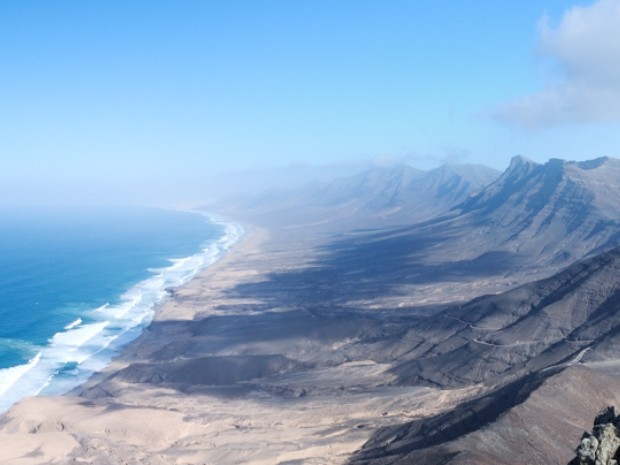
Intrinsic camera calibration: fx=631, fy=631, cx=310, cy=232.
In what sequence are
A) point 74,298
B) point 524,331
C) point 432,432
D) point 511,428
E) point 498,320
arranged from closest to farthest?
point 511,428 → point 432,432 → point 524,331 → point 498,320 → point 74,298

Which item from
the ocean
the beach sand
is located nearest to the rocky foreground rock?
the beach sand

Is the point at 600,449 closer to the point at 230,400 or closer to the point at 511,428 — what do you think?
the point at 511,428

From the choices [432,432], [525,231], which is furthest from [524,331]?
[525,231]

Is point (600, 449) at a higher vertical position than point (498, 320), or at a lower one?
higher

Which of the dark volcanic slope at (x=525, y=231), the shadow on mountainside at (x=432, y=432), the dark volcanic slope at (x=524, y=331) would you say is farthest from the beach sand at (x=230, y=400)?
the dark volcanic slope at (x=525, y=231)

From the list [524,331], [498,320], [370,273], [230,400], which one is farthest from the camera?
[370,273]

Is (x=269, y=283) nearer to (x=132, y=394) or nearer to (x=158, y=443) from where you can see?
(x=132, y=394)

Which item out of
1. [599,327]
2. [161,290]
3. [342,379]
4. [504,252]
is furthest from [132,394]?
[504,252]

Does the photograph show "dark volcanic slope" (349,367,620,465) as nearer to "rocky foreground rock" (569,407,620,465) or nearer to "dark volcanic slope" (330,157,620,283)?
"rocky foreground rock" (569,407,620,465)
